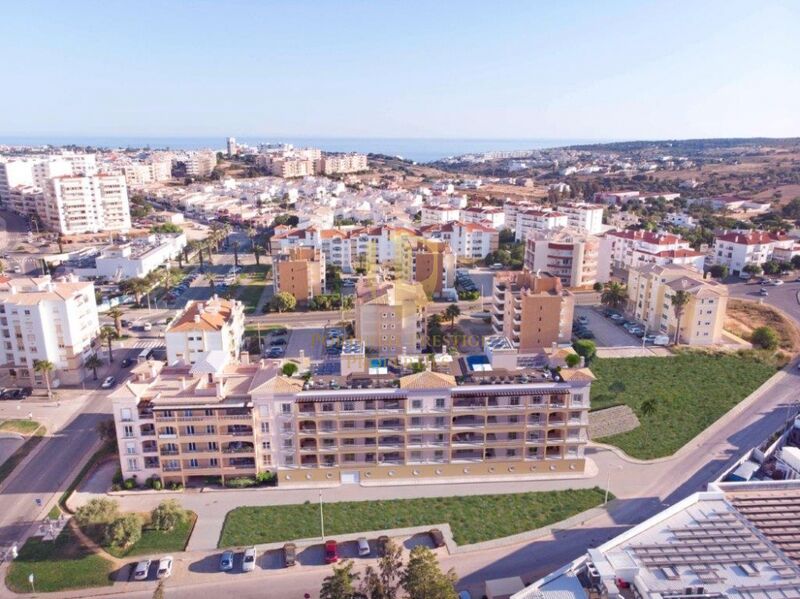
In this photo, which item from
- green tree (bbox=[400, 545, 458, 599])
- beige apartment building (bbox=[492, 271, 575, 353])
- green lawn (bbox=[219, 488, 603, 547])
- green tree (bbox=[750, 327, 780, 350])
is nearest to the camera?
green tree (bbox=[400, 545, 458, 599])

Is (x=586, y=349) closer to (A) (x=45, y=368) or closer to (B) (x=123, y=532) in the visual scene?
(B) (x=123, y=532)

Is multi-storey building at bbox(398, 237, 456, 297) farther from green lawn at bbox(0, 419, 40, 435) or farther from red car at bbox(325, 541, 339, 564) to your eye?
red car at bbox(325, 541, 339, 564)

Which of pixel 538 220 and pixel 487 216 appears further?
pixel 487 216

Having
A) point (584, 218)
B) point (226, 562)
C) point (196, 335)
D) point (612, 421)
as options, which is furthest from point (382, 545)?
point (584, 218)

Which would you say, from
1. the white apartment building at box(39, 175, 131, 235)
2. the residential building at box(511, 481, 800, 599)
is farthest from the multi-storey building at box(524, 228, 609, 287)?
the white apartment building at box(39, 175, 131, 235)

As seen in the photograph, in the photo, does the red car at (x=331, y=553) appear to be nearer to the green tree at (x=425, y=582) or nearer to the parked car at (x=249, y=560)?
the parked car at (x=249, y=560)

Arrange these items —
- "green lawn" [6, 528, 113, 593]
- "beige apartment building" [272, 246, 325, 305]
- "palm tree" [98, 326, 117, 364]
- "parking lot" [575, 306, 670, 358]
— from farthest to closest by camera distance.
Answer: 1. "beige apartment building" [272, 246, 325, 305]
2. "parking lot" [575, 306, 670, 358]
3. "palm tree" [98, 326, 117, 364]
4. "green lawn" [6, 528, 113, 593]

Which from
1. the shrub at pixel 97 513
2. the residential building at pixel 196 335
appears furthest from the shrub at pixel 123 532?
the residential building at pixel 196 335
